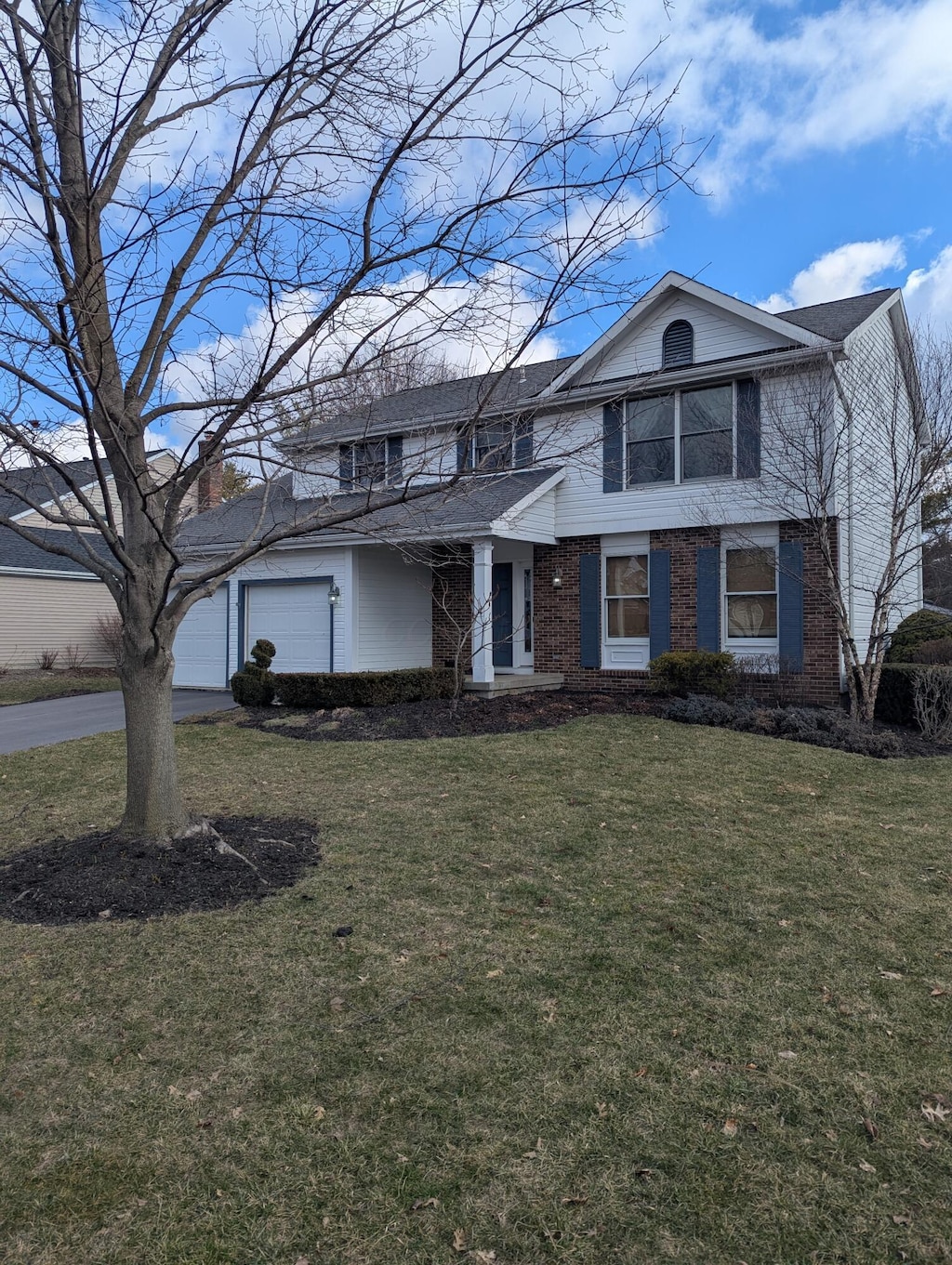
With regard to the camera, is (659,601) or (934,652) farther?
(659,601)

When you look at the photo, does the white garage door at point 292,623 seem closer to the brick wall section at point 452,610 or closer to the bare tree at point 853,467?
the brick wall section at point 452,610

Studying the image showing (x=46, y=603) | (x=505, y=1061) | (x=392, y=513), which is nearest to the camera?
(x=505, y=1061)

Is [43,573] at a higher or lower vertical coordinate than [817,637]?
higher

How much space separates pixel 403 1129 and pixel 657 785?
547cm

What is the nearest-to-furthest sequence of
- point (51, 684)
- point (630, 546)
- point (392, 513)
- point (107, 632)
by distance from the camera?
point (392, 513)
point (630, 546)
point (51, 684)
point (107, 632)

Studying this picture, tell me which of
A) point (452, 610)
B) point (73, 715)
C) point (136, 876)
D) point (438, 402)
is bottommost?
point (136, 876)

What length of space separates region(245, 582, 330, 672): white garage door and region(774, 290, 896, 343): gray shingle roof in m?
9.04

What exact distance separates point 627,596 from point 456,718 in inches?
169

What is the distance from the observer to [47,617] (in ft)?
78.4

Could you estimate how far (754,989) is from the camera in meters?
3.96

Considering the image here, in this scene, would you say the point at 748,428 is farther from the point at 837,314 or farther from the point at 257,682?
the point at 257,682

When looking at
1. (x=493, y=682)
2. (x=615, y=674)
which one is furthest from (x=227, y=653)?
(x=615, y=674)

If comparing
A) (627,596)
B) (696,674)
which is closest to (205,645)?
(627,596)

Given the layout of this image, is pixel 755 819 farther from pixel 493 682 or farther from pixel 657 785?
pixel 493 682
